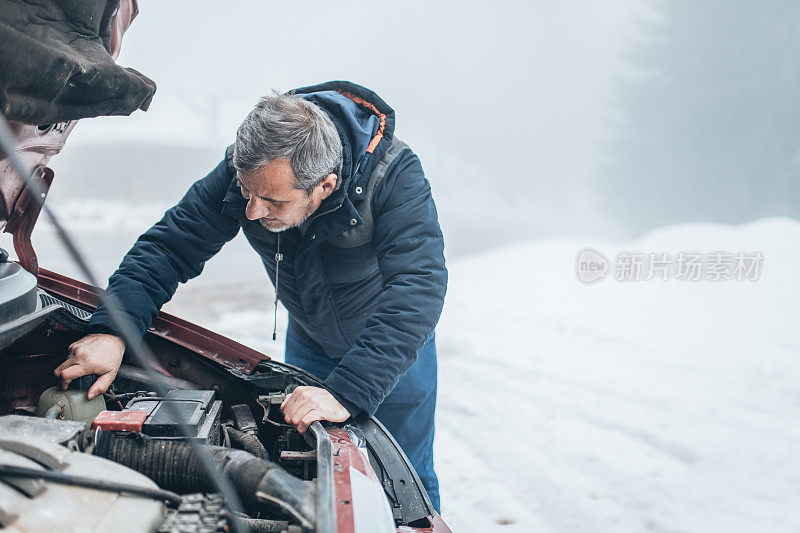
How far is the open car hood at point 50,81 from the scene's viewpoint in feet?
3.54

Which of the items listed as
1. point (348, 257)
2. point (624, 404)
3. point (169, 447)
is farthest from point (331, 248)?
point (624, 404)

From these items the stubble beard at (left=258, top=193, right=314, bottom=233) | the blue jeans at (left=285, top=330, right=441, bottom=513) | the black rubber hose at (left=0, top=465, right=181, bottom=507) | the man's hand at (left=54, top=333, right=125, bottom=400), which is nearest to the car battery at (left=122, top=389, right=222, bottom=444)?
the man's hand at (left=54, top=333, right=125, bottom=400)

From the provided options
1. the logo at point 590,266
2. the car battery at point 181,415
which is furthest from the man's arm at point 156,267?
the logo at point 590,266

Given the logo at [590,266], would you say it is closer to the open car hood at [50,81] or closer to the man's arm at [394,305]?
the man's arm at [394,305]

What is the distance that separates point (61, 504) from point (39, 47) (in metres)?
0.81

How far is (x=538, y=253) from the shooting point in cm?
812

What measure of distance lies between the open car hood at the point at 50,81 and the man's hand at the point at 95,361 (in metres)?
0.36

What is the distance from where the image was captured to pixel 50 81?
1.14m

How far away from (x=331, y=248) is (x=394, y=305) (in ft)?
1.28

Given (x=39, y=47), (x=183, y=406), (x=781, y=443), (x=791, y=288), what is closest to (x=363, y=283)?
(x=183, y=406)

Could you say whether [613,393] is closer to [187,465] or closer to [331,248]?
[331,248]

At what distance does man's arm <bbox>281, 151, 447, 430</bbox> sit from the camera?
1489 mm

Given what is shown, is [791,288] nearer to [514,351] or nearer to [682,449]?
[514,351]

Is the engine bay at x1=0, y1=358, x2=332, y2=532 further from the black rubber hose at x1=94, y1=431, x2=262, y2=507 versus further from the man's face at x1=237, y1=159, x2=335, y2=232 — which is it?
the man's face at x1=237, y1=159, x2=335, y2=232
